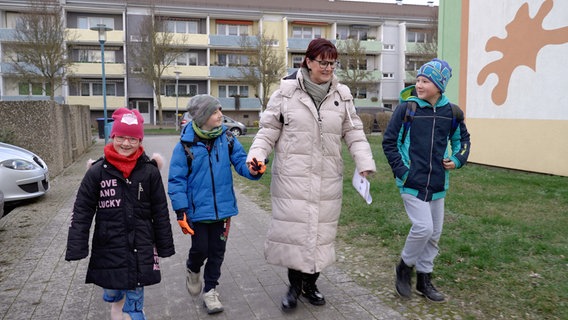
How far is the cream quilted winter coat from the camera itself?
3.57 meters

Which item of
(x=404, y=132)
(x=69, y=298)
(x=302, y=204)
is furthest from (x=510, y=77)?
(x=69, y=298)

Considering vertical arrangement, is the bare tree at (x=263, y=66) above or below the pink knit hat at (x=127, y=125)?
above

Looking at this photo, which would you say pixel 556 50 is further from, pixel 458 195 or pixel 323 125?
pixel 323 125

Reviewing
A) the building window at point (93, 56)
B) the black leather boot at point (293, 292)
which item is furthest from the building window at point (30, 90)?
the black leather boot at point (293, 292)

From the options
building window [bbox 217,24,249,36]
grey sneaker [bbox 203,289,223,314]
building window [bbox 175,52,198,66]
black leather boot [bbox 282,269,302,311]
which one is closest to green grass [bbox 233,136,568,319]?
black leather boot [bbox 282,269,302,311]

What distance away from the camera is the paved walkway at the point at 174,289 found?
3766 millimetres

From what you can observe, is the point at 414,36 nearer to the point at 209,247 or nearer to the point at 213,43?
the point at 213,43

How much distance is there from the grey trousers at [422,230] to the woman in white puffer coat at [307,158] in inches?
19.3

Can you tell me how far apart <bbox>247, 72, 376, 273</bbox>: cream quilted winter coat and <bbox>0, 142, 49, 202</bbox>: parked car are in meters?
5.58

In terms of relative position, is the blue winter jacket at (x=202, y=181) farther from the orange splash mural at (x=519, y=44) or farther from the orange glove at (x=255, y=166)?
the orange splash mural at (x=519, y=44)

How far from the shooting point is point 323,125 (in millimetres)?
3604

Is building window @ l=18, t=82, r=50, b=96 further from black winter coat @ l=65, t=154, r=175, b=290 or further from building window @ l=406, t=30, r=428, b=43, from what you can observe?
black winter coat @ l=65, t=154, r=175, b=290

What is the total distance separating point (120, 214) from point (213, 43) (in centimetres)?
4370

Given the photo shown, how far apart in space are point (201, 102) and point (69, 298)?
207 centimetres
